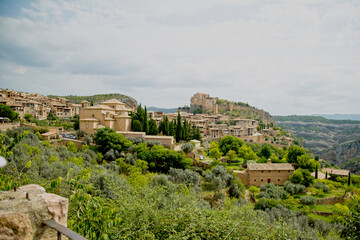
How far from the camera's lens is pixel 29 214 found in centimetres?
211

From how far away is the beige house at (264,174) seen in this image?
80.5 feet

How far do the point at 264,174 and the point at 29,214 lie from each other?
84.3 ft

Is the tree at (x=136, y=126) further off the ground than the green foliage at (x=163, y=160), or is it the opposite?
the tree at (x=136, y=126)

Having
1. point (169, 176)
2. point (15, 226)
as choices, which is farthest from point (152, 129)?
point (15, 226)

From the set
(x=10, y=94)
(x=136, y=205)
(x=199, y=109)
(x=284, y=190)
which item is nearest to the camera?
(x=136, y=205)

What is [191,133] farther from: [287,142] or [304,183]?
[287,142]

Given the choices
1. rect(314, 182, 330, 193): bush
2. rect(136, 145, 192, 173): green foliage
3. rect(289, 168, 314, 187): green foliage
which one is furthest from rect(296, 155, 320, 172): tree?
rect(136, 145, 192, 173): green foliage

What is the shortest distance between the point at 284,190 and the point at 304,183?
3024mm

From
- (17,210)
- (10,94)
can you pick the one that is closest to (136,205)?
(17,210)

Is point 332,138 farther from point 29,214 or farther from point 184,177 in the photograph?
point 29,214

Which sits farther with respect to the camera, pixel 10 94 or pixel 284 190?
pixel 10 94

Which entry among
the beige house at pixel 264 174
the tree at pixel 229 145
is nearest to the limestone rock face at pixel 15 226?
the beige house at pixel 264 174

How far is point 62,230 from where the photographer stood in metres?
1.93

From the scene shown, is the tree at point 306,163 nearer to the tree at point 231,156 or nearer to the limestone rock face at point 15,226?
the tree at point 231,156
